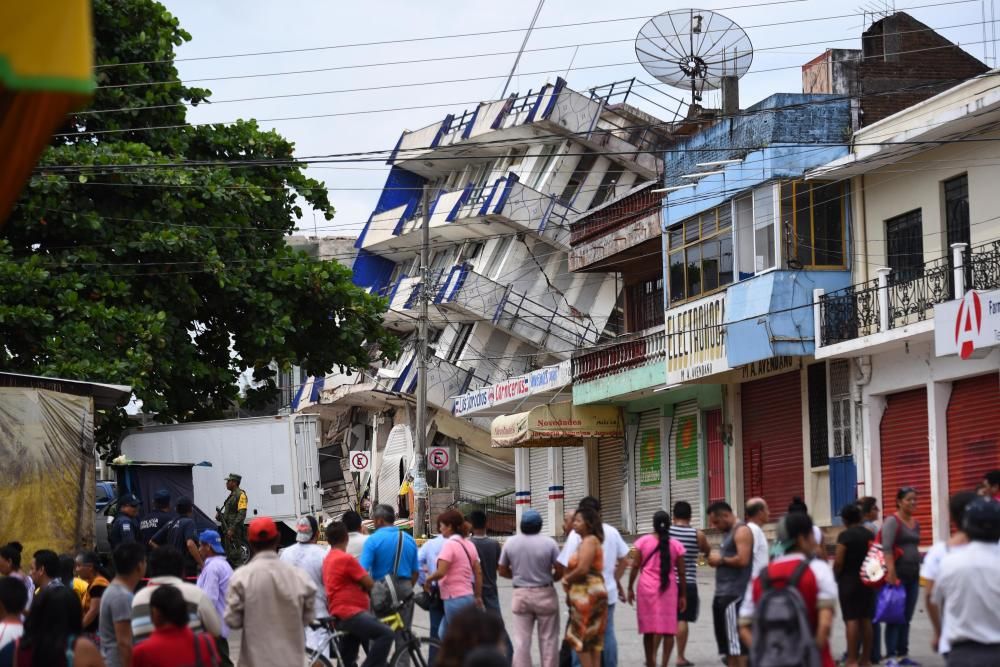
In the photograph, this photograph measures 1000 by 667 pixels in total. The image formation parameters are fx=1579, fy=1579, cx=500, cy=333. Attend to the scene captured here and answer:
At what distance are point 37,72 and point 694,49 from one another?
29838mm

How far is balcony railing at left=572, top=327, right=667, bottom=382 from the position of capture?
3291cm

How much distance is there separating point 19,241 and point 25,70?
2181 cm

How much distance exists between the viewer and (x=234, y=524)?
77.7 feet

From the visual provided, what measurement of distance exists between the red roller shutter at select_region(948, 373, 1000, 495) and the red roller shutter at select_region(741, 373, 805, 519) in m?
4.44

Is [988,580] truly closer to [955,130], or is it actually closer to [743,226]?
[955,130]

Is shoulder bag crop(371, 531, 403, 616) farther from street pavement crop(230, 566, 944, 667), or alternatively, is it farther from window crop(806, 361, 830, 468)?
window crop(806, 361, 830, 468)

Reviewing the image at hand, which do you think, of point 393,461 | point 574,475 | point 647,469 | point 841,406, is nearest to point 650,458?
point 647,469

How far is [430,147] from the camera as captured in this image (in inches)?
1953

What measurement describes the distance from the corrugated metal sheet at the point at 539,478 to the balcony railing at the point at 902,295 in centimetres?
1674

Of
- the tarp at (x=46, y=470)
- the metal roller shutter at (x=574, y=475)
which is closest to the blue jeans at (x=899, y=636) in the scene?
the tarp at (x=46, y=470)

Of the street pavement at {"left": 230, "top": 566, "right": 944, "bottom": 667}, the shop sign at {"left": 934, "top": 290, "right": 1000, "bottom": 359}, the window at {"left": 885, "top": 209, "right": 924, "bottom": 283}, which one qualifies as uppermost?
the window at {"left": 885, "top": 209, "right": 924, "bottom": 283}

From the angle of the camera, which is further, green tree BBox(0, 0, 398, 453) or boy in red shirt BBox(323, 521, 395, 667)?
green tree BBox(0, 0, 398, 453)

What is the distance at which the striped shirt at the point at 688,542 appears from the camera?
14695mm

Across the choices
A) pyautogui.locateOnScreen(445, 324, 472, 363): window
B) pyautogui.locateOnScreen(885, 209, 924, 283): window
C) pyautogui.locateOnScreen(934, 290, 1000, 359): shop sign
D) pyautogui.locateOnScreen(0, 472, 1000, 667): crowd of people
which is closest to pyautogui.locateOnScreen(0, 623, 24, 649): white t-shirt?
pyautogui.locateOnScreen(0, 472, 1000, 667): crowd of people
